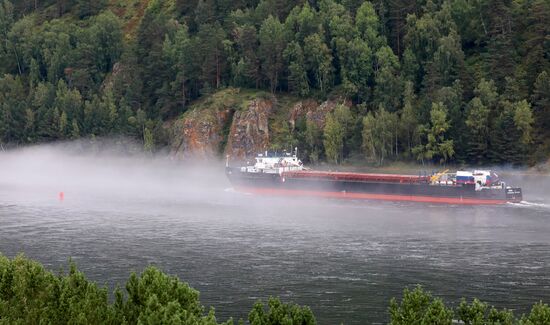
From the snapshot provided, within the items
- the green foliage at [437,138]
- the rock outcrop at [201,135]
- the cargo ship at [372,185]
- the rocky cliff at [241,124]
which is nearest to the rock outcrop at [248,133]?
the rocky cliff at [241,124]

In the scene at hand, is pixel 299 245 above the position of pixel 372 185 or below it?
below

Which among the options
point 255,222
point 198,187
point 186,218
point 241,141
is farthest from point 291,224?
point 241,141

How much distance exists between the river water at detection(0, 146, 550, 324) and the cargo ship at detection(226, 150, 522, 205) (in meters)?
5.55

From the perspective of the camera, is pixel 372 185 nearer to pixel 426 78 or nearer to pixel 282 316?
pixel 426 78

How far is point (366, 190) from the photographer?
474ft

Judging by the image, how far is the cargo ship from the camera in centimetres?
13712

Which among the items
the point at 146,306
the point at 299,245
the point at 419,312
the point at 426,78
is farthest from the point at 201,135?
the point at 419,312

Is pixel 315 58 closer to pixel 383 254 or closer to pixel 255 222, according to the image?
pixel 255 222

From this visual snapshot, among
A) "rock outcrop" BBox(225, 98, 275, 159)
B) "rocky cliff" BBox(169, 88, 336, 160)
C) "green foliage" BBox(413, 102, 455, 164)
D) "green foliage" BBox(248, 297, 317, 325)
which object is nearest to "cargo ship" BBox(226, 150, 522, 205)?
"green foliage" BBox(413, 102, 455, 164)

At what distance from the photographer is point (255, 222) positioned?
114312 mm

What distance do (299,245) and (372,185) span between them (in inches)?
1951

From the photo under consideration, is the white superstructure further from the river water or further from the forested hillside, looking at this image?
the forested hillside

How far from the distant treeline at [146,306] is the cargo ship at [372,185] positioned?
85.9 meters

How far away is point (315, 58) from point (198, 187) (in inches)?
1907
